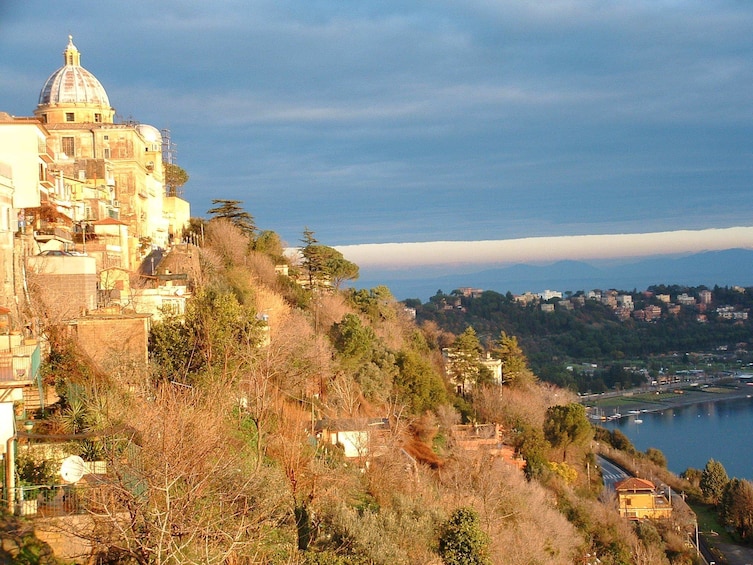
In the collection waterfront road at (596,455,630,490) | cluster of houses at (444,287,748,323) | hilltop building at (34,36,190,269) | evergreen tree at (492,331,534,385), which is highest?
hilltop building at (34,36,190,269)

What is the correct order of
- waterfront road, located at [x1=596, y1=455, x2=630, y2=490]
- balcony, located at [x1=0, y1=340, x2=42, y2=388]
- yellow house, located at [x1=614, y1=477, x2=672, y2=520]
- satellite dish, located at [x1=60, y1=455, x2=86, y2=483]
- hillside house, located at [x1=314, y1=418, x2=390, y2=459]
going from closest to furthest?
satellite dish, located at [x1=60, y1=455, x2=86, y2=483] < balcony, located at [x1=0, y1=340, x2=42, y2=388] < hillside house, located at [x1=314, y1=418, x2=390, y2=459] < yellow house, located at [x1=614, y1=477, x2=672, y2=520] < waterfront road, located at [x1=596, y1=455, x2=630, y2=490]

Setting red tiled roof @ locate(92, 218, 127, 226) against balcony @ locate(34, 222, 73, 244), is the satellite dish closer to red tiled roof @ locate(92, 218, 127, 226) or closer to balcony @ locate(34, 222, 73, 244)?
balcony @ locate(34, 222, 73, 244)

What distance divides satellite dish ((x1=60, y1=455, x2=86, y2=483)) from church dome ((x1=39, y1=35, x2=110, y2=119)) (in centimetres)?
2309

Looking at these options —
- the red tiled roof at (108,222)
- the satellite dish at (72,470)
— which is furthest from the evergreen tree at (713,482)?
the satellite dish at (72,470)

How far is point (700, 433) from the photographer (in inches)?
2714

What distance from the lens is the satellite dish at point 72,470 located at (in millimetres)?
9281

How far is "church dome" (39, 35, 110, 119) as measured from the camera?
3003 cm

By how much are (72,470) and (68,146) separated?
20.1 metres

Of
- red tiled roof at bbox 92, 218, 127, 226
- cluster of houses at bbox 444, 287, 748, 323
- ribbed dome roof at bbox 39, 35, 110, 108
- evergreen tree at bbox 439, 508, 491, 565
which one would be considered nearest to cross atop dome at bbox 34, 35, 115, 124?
ribbed dome roof at bbox 39, 35, 110, 108

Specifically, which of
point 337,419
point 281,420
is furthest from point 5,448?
point 337,419

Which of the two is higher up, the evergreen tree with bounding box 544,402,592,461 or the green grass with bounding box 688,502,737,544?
the evergreen tree with bounding box 544,402,592,461

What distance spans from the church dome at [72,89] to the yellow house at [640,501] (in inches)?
916

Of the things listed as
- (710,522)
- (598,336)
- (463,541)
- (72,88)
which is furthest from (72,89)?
(598,336)

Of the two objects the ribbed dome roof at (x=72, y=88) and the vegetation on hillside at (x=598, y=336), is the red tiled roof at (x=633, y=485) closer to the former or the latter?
the ribbed dome roof at (x=72, y=88)
